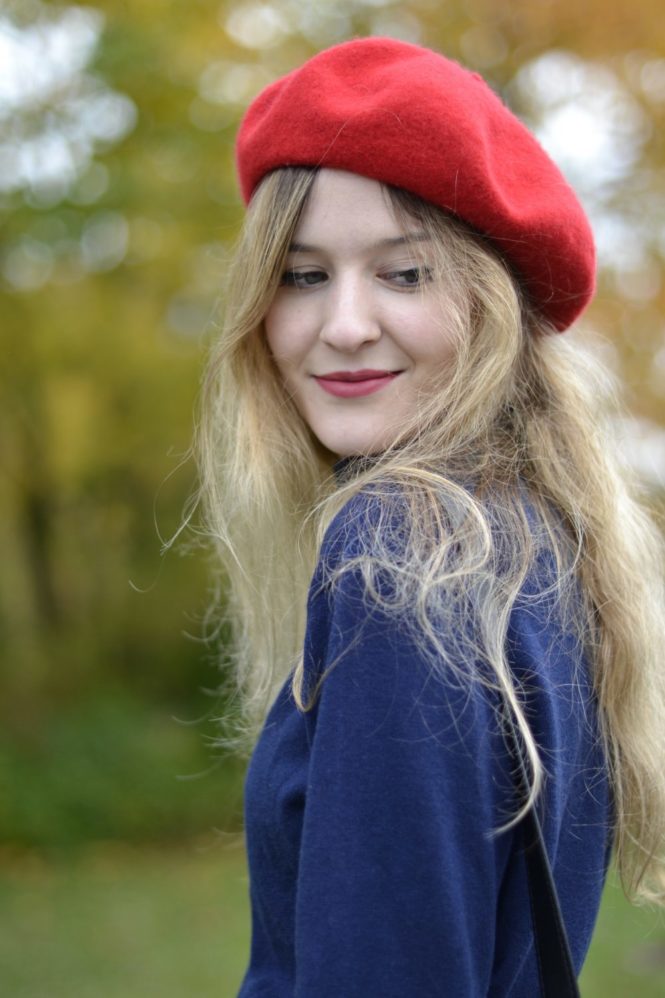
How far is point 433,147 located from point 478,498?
1.57 ft

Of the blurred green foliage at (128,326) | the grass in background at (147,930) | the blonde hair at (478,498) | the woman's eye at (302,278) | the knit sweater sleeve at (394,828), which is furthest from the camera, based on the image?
the blurred green foliage at (128,326)

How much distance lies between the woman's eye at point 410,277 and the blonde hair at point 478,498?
0.02m

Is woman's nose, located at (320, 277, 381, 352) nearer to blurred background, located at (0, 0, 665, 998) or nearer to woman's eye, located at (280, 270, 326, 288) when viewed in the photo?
woman's eye, located at (280, 270, 326, 288)

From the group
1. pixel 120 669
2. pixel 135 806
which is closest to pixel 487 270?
pixel 135 806

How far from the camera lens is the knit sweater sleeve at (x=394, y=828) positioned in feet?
3.77

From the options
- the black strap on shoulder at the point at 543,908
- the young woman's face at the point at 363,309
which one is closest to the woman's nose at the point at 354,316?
the young woman's face at the point at 363,309

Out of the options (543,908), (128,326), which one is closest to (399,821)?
(543,908)

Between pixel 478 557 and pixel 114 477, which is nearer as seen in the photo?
pixel 478 557

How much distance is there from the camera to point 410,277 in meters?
1.54

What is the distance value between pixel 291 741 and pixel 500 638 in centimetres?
35

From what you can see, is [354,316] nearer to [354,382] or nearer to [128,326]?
[354,382]

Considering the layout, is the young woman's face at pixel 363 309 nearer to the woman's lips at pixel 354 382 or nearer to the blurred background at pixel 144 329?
the woman's lips at pixel 354 382

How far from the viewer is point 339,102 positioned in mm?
1528

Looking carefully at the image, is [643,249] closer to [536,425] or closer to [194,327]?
[194,327]
